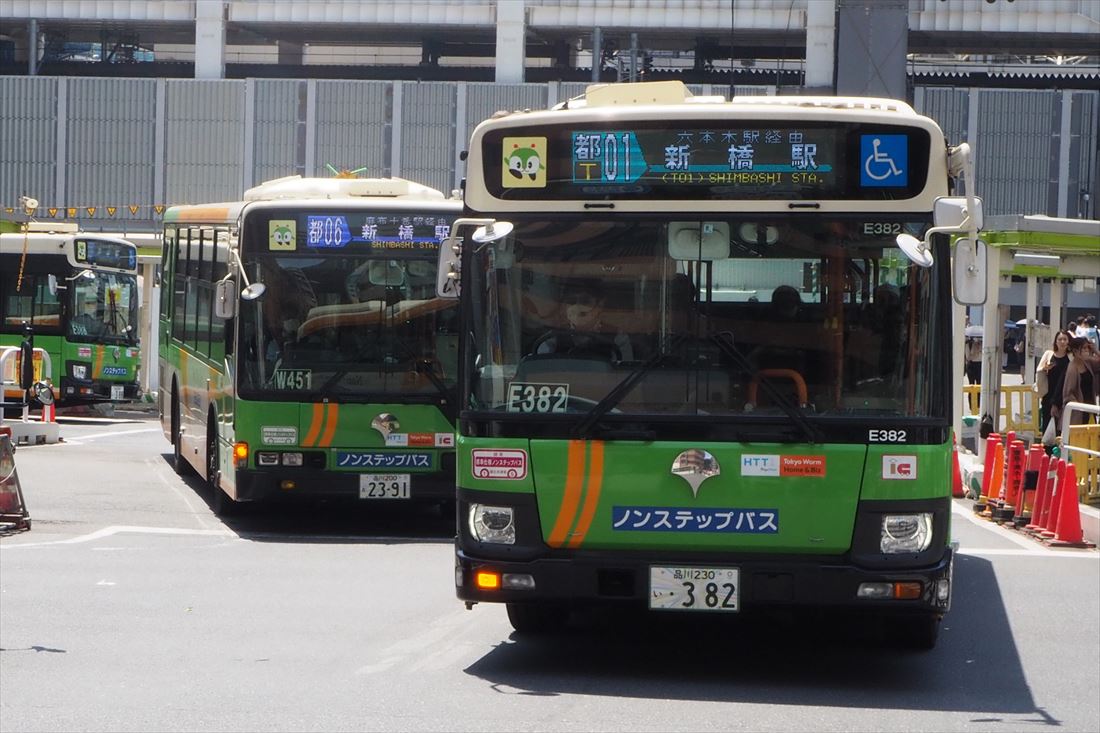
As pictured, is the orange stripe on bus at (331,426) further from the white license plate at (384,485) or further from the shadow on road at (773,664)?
the shadow on road at (773,664)

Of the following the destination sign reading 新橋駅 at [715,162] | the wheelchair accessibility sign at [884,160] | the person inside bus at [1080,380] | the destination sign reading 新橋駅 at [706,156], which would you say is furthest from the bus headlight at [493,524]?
the person inside bus at [1080,380]

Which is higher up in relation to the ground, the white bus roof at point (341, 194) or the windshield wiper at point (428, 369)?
the white bus roof at point (341, 194)

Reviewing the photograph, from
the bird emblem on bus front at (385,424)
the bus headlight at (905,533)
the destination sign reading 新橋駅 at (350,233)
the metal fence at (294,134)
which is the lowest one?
the bird emblem on bus front at (385,424)

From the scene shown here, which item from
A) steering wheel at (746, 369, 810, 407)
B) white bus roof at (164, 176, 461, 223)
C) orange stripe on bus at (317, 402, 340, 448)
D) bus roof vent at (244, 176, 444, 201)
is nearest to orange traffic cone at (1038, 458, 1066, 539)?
white bus roof at (164, 176, 461, 223)

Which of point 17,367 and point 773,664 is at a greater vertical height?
point 17,367

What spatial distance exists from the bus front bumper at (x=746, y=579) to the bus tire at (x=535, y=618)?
1183mm

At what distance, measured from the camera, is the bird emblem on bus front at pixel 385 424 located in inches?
561

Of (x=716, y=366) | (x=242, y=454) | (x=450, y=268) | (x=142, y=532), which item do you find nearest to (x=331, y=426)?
(x=242, y=454)

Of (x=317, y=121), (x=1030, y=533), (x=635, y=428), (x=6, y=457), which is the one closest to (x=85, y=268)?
(x=6, y=457)

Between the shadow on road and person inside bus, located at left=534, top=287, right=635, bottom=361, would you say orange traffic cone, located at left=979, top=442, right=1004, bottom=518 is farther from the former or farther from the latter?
person inside bus, located at left=534, top=287, right=635, bottom=361

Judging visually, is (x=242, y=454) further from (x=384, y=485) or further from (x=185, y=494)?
(x=185, y=494)

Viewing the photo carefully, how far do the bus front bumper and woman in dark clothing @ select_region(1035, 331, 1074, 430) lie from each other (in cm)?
1262

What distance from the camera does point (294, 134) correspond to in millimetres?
57719

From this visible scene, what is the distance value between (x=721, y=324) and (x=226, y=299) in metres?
6.93
